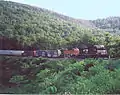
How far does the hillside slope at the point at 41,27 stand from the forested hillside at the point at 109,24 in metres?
0.09

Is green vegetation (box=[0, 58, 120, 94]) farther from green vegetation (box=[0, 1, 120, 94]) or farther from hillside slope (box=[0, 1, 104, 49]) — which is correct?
hillside slope (box=[0, 1, 104, 49])

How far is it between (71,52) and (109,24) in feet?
1.82

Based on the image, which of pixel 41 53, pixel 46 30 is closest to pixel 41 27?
pixel 46 30

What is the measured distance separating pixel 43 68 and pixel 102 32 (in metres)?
0.81

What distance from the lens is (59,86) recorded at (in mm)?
4312

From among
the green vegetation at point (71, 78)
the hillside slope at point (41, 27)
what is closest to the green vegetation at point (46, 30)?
the hillside slope at point (41, 27)

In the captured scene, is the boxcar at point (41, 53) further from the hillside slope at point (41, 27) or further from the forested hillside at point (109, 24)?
the forested hillside at point (109, 24)

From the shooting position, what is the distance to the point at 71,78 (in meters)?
4.31

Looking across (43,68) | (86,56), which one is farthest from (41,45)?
(86,56)

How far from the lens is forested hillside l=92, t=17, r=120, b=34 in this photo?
436 centimetres

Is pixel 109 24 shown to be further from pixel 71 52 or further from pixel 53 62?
pixel 53 62

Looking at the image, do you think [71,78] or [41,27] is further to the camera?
[41,27]

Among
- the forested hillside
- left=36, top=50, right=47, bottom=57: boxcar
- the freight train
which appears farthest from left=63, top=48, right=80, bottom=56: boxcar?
the forested hillside

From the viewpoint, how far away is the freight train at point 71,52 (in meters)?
4.30
